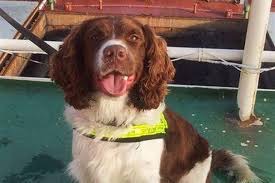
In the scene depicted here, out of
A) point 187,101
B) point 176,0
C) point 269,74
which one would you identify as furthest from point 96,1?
point 187,101

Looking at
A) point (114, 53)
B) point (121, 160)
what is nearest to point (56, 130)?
point (121, 160)

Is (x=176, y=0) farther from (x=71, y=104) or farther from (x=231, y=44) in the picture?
(x=71, y=104)

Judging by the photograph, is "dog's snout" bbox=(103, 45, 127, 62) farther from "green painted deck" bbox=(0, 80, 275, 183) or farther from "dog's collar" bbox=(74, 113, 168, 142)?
"green painted deck" bbox=(0, 80, 275, 183)

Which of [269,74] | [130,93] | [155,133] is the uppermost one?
[130,93]

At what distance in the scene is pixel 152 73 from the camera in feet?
9.82

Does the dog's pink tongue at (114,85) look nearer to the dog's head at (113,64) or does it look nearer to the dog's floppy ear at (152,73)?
the dog's head at (113,64)

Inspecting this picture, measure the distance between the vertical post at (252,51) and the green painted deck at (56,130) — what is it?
22 cm

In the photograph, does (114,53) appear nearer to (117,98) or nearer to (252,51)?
(117,98)

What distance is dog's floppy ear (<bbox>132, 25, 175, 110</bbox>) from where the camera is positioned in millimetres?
2979

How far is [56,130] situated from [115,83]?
185cm

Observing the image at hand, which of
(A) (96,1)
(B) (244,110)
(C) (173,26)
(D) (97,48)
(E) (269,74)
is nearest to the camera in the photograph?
(D) (97,48)

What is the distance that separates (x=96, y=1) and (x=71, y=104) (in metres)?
8.45

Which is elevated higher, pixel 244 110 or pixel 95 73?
pixel 95 73

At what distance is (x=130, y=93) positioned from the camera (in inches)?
120
